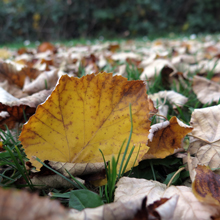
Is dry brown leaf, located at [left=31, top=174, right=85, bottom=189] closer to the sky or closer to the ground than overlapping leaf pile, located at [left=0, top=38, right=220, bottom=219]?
closer to the ground

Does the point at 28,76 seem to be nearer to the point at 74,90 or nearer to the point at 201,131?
the point at 74,90

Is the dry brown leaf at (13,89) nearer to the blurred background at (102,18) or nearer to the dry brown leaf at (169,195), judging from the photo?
the dry brown leaf at (169,195)

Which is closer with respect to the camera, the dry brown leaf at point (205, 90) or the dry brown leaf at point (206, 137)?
the dry brown leaf at point (206, 137)

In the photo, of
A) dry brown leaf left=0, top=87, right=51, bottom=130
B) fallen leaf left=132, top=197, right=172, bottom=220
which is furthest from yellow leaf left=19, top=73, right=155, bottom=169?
dry brown leaf left=0, top=87, right=51, bottom=130

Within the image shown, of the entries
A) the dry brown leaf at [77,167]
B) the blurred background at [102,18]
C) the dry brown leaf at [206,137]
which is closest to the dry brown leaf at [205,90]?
the dry brown leaf at [206,137]

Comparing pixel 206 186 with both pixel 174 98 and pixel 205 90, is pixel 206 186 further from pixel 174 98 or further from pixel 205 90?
pixel 205 90

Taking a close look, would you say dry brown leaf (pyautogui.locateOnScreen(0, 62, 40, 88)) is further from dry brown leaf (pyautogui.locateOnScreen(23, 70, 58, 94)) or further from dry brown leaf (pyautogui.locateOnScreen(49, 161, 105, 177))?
dry brown leaf (pyautogui.locateOnScreen(49, 161, 105, 177))

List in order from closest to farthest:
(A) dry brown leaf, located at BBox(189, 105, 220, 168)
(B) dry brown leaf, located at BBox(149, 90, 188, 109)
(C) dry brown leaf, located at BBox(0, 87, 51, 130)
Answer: (A) dry brown leaf, located at BBox(189, 105, 220, 168) → (C) dry brown leaf, located at BBox(0, 87, 51, 130) → (B) dry brown leaf, located at BBox(149, 90, 188, 109)
